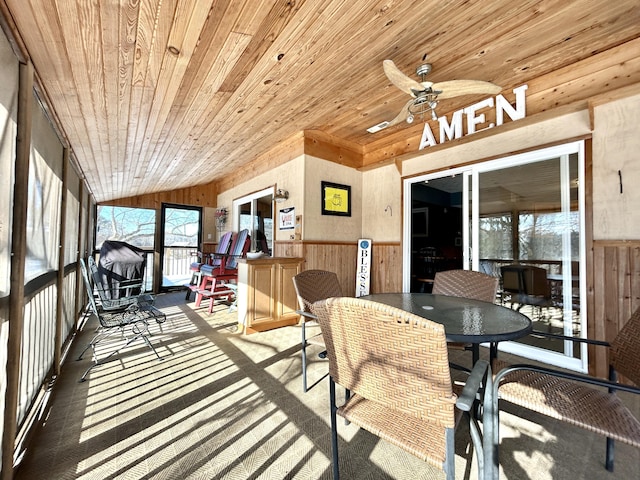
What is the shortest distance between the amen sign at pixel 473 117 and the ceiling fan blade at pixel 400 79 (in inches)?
54.1

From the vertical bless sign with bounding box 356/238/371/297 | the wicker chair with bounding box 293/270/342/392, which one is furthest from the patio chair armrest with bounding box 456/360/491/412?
the vertical bless sign with bounding box 356/238/371/297

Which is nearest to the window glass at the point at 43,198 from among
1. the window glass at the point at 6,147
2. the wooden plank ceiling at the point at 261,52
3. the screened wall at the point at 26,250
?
the screened wall at the point at 26,250

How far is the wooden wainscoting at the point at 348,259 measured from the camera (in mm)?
4004

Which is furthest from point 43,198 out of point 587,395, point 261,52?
point 587,395

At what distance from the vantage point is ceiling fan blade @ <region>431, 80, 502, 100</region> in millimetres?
2154

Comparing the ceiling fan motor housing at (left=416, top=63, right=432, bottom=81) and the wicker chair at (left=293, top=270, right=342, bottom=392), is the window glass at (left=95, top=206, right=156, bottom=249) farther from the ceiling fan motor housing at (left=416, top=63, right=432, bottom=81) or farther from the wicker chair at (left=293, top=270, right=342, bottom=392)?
the ceiling fan motor housing at (left=416, top=63, right=432, bottom=81)

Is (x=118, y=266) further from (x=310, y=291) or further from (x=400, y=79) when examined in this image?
(x=400, y=79)

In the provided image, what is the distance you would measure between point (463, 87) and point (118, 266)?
13.7 ft

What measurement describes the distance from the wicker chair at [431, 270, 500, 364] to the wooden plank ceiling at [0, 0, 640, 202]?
1.90m

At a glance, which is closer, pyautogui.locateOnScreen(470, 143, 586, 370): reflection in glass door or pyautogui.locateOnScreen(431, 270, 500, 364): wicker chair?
pyautogui.locateOnScreen(431, 270, 500, 364): wicker chair

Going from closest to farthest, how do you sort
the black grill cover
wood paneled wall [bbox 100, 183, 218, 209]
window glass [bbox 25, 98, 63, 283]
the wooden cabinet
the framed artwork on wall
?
window glass [bbox 25, 98, 63, 283] < the black grill cover < the wooden cabinet < the framed artwork on wall < wood paneled wall [bbox 100, 183, 218, 209]

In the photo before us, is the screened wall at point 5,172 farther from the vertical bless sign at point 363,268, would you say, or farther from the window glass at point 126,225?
the window glass at point 126,225

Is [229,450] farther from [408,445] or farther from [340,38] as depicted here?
[340,38]

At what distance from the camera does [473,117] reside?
318cm
